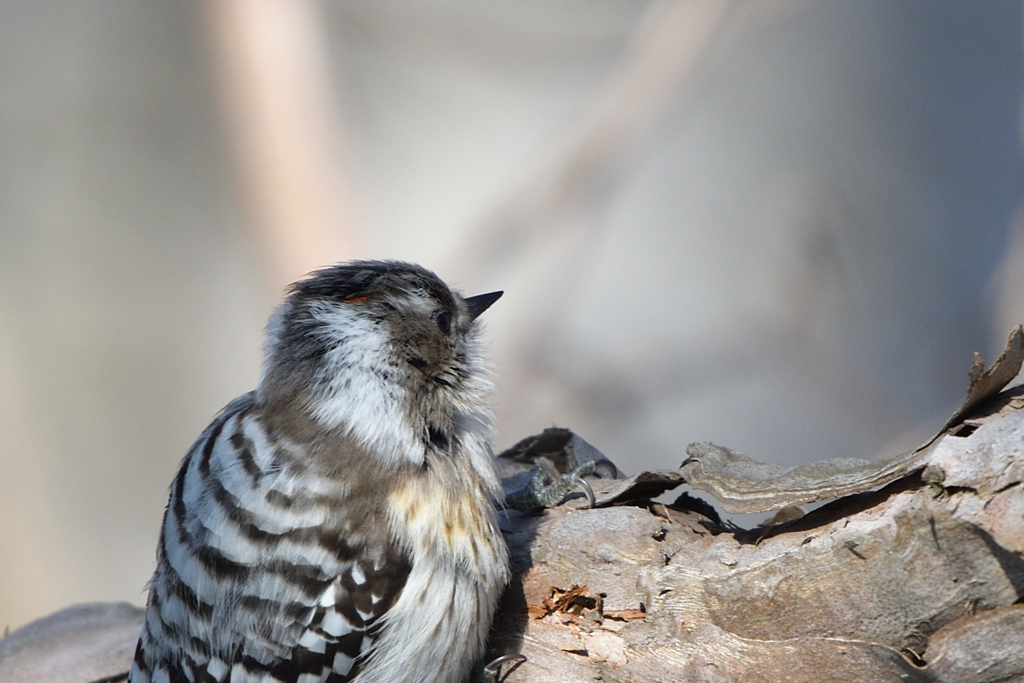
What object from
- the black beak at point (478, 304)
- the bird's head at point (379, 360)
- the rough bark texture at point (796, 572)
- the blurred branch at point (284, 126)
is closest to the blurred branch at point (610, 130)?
the blurred branch at point (284, 126)

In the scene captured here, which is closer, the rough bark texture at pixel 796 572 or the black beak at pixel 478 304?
the rough bark texture at pixel 796 572

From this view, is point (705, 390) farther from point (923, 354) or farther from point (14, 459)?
point (14, 459)

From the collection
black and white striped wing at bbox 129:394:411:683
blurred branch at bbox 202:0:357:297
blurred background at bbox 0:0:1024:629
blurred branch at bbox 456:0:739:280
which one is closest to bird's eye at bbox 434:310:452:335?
black and white striped wing at bbox 129:394:411:683

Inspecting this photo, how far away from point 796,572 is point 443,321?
86 centimetres

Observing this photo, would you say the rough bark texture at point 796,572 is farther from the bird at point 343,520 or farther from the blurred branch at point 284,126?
the blurred branch at point 284,126

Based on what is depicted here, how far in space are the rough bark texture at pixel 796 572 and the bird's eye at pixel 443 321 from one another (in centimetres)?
43

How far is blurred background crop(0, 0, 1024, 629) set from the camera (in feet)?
10.9

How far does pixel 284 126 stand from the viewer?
155 inches

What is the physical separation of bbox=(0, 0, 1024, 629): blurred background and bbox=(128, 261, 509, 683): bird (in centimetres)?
173

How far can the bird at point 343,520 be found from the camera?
1570mm

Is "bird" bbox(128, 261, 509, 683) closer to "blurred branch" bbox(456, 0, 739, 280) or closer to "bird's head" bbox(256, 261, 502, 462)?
"bird's head" bbox(256, 261, 502, 462)

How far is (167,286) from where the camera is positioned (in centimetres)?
420


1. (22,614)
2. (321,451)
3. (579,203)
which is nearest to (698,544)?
(321,451)

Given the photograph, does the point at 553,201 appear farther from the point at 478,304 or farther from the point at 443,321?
the point at 443,321
